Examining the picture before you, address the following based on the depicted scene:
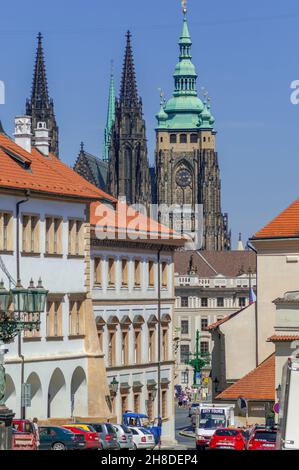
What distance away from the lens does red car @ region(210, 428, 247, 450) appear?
57.8 meters

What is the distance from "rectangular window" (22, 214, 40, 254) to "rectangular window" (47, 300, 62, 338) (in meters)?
2.50

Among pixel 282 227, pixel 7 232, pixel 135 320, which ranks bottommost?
pixel 135 320

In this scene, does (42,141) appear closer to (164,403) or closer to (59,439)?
(164,403)

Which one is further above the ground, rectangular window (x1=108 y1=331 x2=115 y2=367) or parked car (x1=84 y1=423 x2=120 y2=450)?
rectangular window (x1=108 y1=331 x2=115 y2=367)

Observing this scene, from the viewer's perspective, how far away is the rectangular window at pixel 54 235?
7338cm

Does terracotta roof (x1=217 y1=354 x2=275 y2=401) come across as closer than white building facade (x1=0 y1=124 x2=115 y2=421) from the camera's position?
No

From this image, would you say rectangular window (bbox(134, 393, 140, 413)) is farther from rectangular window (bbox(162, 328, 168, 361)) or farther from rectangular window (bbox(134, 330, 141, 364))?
rectangular window (bbox(162, 328, 168, 361))

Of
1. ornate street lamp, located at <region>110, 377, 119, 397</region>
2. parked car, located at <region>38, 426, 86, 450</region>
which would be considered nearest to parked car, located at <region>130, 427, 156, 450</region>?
parked car, located at <region>38, 426, 86, 450</region>

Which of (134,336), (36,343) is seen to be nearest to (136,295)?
(134,336)

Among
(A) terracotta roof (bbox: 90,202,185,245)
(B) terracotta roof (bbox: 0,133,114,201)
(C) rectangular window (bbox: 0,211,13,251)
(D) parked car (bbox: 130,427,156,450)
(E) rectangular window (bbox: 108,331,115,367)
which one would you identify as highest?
(B) terracotta roof (bbox: 0,133,114,201)

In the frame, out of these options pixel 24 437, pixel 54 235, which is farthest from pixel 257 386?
pixel 24 437

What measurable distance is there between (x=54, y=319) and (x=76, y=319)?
2427 millimetres

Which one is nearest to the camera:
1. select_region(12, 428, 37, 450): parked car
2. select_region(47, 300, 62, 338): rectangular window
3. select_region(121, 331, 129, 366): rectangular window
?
select_region(12, 428, 37, 450): parked car

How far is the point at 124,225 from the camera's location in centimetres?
8425
